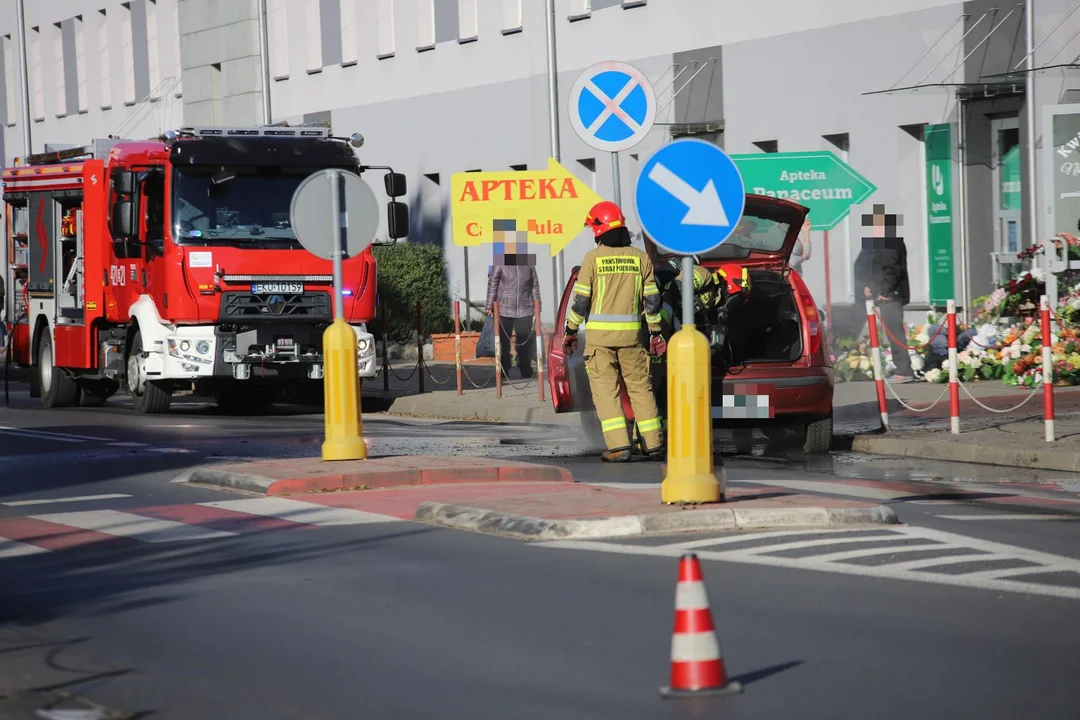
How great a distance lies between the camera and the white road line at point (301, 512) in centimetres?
1071

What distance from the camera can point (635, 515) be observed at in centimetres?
985

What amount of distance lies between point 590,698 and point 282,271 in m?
14.7

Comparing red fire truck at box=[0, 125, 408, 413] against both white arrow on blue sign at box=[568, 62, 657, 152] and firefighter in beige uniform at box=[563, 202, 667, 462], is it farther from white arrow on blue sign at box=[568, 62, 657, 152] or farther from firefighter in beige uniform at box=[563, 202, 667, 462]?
firefighter in beige uniform at box=[563, 202, 667, 462]

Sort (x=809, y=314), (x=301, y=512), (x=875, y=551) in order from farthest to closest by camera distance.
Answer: (x=809, y=314)
(x=301, y=512)
(x=875, y=551)

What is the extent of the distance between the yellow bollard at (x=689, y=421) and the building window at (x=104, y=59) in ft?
136

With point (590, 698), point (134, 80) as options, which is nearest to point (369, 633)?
point (590, 698)

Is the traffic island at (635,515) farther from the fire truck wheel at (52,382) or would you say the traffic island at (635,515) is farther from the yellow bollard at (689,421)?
the fire truck wheel at (52,382)

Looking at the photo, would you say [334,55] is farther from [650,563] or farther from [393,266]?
[650,563]

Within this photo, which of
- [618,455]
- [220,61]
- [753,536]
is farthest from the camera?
[220,61]

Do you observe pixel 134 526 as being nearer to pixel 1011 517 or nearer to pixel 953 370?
pixel 1011 517

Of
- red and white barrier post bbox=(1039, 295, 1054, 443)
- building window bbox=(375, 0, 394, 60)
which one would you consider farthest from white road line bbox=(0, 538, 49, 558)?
building window bbox=(375, 0, 394, 60)

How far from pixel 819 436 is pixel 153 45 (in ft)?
115

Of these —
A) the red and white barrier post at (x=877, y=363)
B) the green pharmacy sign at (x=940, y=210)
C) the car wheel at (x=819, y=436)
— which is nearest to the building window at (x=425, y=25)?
the green pharmacy sign at (x=940, y=210)

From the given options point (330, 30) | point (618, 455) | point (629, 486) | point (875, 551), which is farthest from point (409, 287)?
point (875, 551)
